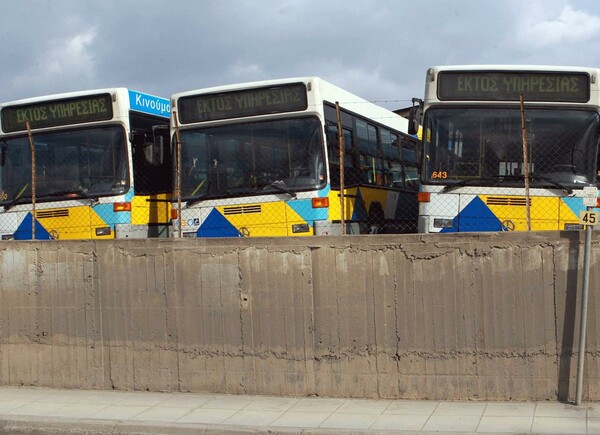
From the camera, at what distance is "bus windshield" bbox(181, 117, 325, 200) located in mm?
12539

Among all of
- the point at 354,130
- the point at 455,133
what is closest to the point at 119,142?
the point at 354,130

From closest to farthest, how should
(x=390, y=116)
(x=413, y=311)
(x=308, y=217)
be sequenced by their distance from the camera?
(x=413, y=311) → (x=308, y=217) → (x=390, y=116)

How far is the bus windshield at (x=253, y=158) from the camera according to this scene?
41.1 feet

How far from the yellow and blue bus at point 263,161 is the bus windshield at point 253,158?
16mm

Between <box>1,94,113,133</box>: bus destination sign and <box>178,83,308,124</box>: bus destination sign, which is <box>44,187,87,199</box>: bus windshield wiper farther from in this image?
<box>178,83,308,124</box>: bus destination sign

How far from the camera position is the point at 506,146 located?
11586 mm

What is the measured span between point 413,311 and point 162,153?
6.37m

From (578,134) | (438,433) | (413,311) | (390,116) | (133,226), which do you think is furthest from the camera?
(390,116)

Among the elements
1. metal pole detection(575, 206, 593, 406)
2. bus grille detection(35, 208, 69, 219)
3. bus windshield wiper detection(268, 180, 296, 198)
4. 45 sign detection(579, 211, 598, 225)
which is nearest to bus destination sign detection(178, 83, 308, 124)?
bus windshield wiper detection(268, 180, 296, 198)

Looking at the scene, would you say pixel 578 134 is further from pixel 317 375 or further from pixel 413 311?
pixel 317 375

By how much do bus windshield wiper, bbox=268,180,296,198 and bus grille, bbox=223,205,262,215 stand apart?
0.41 m

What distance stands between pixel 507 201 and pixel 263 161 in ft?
12.6

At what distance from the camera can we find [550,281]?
871cm

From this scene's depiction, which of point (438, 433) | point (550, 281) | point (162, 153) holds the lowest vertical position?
point (438, 433)
